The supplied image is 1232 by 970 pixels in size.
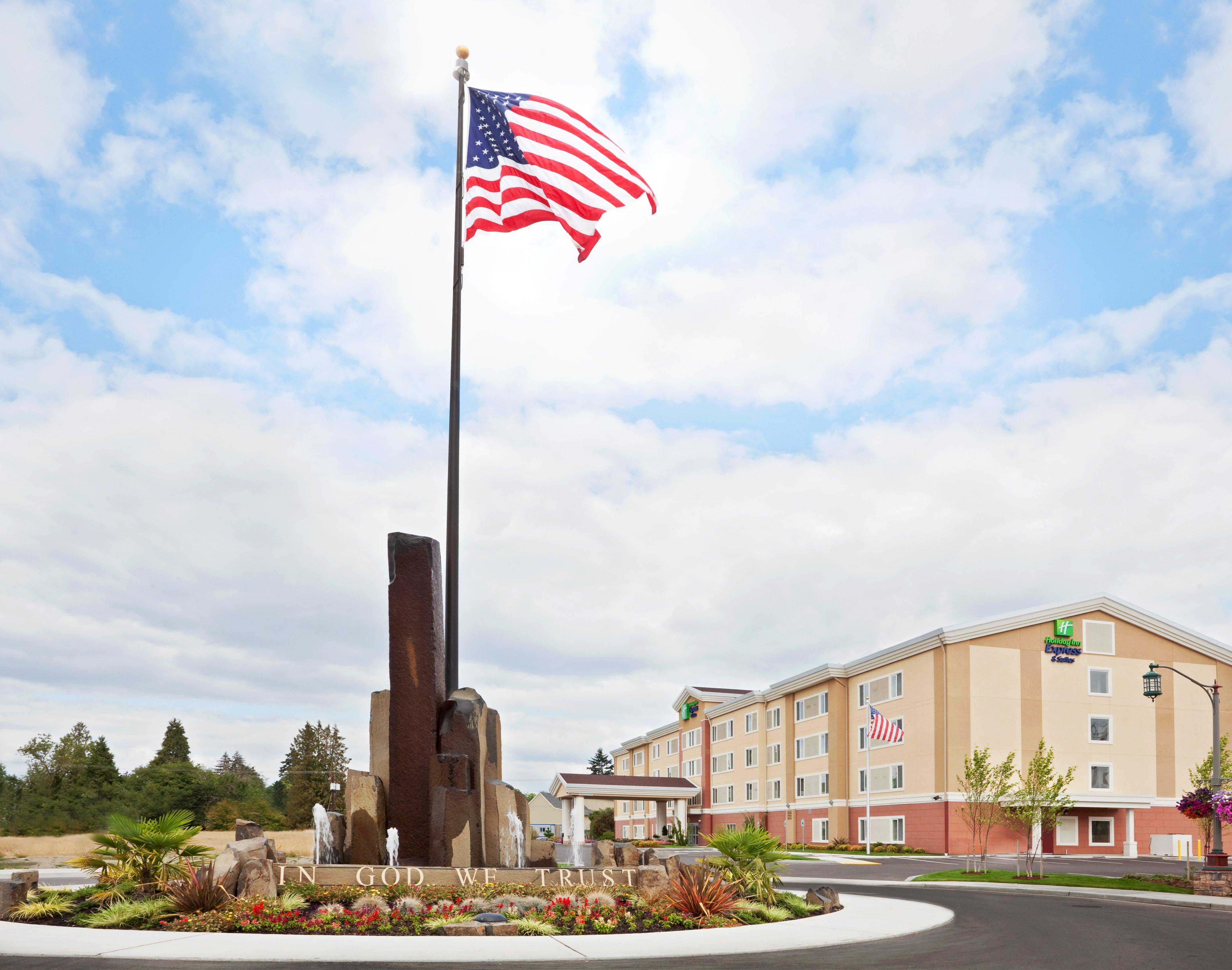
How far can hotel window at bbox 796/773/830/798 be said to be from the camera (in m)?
67.1

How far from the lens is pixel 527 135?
2197 cm

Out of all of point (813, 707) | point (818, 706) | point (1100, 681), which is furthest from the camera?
point (813, 707)

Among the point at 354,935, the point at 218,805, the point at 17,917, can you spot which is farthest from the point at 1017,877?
the point at 218,805

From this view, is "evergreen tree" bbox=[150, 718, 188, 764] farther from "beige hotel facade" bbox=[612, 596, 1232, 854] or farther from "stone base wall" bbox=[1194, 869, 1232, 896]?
"stone base wall" bbox=[1194, 869, 1232, 896]

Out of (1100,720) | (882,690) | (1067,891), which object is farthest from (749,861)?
(882,690)

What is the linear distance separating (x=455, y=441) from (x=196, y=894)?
9697mm

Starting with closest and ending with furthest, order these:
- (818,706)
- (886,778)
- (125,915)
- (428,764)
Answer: (125,915)
(428,764)
(886,778)
(818,706)

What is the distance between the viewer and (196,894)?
14.8 m

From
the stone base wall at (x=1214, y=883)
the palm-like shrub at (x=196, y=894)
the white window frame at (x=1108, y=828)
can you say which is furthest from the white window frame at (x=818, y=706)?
the palm-like shrub at (x=196, y=894)

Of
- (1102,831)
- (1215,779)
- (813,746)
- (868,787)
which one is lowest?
(1102,831)

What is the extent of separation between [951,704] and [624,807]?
64.6 meters

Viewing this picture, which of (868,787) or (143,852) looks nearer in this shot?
(143,852)

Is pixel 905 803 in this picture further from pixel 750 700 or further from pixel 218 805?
pixel 218 805

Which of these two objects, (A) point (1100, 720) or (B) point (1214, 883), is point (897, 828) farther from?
(B) point (1214, 883)
